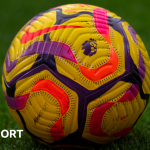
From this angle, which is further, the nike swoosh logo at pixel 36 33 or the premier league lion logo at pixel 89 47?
the nike swoosh logo at pixel 36 33

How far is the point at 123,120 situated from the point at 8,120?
6.24 feet

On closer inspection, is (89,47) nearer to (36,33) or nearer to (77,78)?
(77,78)

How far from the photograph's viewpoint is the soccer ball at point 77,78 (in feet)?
6.09

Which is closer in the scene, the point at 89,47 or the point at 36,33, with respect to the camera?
the point at 89,47

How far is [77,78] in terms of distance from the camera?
1839 mm

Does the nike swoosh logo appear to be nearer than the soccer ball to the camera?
No

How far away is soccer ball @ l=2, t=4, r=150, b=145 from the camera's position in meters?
1.86

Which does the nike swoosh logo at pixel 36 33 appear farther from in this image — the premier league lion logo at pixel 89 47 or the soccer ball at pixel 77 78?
the premier league lion logo at pixel 89 47

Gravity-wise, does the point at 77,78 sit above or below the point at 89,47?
below

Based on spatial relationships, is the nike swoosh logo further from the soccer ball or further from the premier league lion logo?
the premier league lion logo

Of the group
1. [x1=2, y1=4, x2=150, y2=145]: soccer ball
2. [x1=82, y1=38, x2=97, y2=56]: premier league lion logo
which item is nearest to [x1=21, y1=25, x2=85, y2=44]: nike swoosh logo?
[x1=2, y1=4, x2=150, y2=145]: soccer ball

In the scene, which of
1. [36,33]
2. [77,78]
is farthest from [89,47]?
[36,33]

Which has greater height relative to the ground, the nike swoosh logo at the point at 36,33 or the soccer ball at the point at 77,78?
the nike swoosh logo at the point at 36,33

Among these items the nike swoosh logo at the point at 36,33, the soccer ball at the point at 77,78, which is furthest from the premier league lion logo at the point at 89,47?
the nike swoosh logo at the point at 36,33
